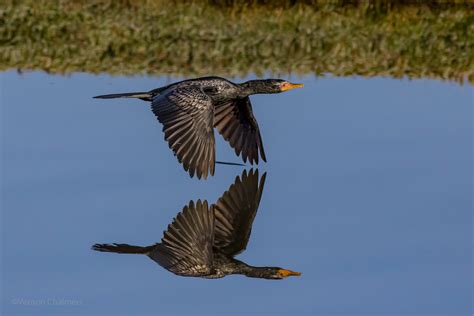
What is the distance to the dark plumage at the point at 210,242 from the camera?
33.6ft

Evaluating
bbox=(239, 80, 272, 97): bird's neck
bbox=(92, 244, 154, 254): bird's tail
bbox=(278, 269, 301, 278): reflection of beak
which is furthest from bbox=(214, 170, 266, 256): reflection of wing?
bbox=(239, 80, 272, 97): bird's neck

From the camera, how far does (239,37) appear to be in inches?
683

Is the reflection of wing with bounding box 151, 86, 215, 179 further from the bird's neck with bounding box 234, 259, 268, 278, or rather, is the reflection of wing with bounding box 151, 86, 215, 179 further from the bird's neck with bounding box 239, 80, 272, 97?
the bird's neck with bounding box 234, 259, 268, 278

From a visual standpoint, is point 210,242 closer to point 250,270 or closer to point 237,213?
point 250,270

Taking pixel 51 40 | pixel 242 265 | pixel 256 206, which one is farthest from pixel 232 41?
pixel 242 265

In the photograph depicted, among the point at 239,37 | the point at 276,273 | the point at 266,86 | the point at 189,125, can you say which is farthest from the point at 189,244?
the point at 239,37

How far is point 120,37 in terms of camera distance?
1695 cm

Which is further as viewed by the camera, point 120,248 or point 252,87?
point 252,87

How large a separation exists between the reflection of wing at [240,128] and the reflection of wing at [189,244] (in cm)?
181

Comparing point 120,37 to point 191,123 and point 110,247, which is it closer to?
point 191,123

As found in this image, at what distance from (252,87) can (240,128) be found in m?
0.47

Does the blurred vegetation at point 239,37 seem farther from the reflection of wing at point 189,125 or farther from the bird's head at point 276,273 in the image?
the bird's head at point 276,273

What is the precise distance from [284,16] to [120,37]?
8.33ft

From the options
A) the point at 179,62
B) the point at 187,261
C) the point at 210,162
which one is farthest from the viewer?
the point at 179,62
